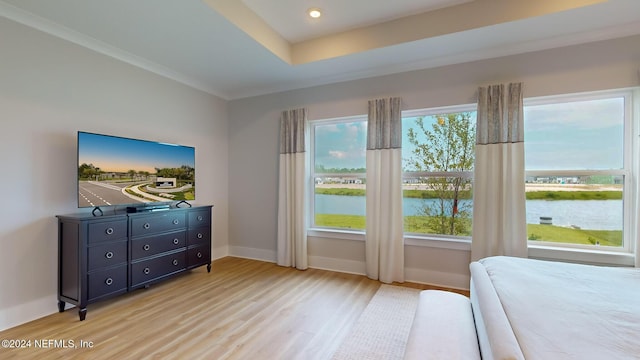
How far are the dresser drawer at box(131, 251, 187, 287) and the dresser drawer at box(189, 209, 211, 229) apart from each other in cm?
37

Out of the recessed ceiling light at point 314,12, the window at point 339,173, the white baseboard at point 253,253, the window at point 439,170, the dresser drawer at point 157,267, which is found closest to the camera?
the recessed ceiling light at point 314,12

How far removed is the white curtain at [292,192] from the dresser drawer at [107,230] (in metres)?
1.91

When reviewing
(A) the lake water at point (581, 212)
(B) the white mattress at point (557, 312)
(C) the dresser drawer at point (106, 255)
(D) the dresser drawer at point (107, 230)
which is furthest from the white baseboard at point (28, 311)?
(A) the lake water at point (581, 212)

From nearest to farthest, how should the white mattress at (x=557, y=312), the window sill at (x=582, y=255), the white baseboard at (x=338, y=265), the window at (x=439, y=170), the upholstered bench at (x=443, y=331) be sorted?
1. the white mattress at (x=557, y=312)
2. the upholstered bench at (x=443, y=331)
3. the window sill at (x=582, y=255)
4. the window at (x=439, y=170)
5. the white baseboard at (x=338, y=265)

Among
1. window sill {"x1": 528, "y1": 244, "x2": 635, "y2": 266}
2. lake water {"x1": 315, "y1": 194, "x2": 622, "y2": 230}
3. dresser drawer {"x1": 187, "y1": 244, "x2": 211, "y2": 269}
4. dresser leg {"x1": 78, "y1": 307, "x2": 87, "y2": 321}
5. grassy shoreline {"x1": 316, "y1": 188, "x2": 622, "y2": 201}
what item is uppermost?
grassy shoreline {"x1": 316, "y1": 188, "x2": 622, "y2": 201}

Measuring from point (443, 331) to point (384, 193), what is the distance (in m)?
2.16

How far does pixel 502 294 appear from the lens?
1.44 metres

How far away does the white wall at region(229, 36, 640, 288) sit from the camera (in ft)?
8.78

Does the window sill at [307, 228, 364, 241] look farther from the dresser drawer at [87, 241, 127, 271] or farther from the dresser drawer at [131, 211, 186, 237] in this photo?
the dresser drawer at [87, 241, 127, 271]

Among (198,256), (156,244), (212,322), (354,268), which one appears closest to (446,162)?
(354,268)

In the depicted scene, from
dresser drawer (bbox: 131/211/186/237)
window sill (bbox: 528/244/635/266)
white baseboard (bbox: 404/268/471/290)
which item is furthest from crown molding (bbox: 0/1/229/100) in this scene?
window sill (bbox: 528/244/635/266)

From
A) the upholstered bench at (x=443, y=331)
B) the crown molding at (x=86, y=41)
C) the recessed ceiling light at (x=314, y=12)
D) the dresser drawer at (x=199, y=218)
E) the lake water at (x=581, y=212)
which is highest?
the recessed ceiling light at (x=314, y=12)

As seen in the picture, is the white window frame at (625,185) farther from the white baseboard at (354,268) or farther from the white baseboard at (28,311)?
the white baseboard at (28,311)

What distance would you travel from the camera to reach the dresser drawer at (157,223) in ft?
9.37
